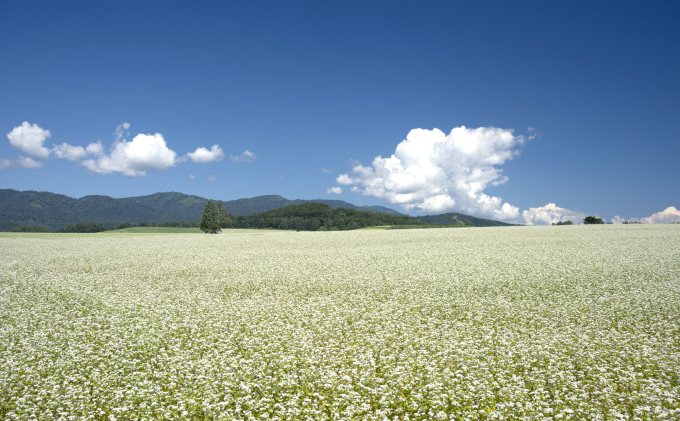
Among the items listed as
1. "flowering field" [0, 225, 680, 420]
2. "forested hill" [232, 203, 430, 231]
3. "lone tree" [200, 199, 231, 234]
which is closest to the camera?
"flowering field" [0, 225, 680, 420]

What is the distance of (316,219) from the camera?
367ft

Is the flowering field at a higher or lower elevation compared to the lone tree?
lower

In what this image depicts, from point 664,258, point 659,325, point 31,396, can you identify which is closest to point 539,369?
point 659,325

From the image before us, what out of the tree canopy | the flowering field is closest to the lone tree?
the flowering field

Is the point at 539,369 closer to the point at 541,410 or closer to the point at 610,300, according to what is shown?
the point at 541,410

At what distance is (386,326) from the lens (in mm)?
11492

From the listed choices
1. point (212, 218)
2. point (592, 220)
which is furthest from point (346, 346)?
point (592, 220)

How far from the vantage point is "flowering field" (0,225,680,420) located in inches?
270

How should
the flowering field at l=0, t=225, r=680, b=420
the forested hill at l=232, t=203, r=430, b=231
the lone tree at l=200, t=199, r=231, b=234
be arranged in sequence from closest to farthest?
1. the flowering field at l=0, t=225, r=680, b=420
2. the lone tree at l=200, t=199, r=231, b=234
3. the forested hill at l=232, t=203, r=430, b=231

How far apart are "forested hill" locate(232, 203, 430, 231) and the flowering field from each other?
272 ft

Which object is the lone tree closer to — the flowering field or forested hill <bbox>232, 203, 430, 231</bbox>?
forested hill <bbox>232, 203, 430, 231</bbox>

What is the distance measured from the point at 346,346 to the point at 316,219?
102 meters

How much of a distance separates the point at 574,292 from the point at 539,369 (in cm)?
1024

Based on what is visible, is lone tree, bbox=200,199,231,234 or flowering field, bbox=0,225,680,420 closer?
flowering field, bbox=0,225,680,420
